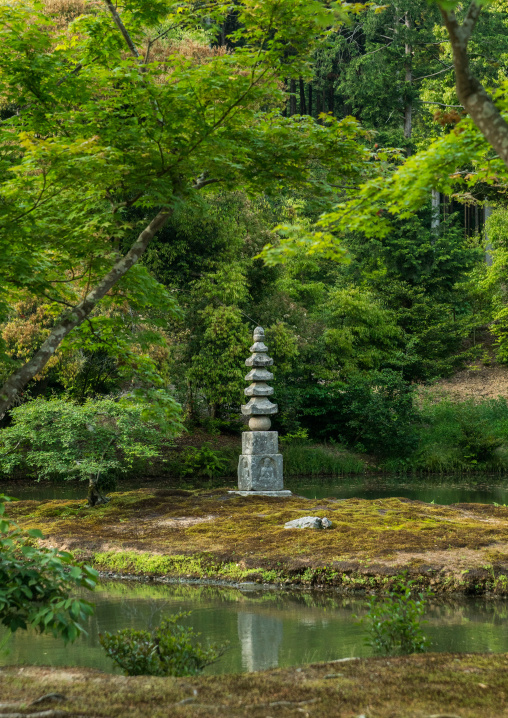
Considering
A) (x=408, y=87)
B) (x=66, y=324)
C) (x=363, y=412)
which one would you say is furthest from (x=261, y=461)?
(x=408, y=87)

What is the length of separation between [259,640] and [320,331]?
62.2 feet

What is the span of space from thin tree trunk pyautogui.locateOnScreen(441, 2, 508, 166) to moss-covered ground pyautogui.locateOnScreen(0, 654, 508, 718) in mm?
2662

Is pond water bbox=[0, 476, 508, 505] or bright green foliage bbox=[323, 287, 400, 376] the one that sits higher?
bright green foliage bbox=[323, 287, 400, 376]

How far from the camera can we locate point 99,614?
22.5 feet

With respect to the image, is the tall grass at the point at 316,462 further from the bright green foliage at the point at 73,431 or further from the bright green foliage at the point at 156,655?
the bright green foliage at the point at 156,655

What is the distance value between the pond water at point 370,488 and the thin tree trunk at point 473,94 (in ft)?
41.1

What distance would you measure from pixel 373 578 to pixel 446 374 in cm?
2145

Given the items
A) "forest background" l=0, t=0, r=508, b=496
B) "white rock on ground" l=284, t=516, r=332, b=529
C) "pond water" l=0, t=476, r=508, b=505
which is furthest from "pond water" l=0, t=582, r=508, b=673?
"pond water" l=0, t=476, r=508, b=505

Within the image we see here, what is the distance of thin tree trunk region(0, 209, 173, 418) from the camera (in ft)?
20.0

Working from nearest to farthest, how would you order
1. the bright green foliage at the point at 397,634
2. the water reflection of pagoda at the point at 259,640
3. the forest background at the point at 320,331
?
the bright green foliage at the point at 397,634
the water reflection of pagoda at the point at 259,640
the forest background at the point at 320,331

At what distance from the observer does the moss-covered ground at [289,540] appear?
7.58 m

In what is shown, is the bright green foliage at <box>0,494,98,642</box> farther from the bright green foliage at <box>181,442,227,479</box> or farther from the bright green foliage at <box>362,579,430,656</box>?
the bright green foliage at <box>181,442,227,479</box>

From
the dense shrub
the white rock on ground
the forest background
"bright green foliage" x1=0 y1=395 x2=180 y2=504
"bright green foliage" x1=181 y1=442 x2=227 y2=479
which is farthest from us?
the dense shrub

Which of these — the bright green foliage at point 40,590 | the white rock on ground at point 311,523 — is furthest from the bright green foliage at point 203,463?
the bright green foliage at point 40,590
